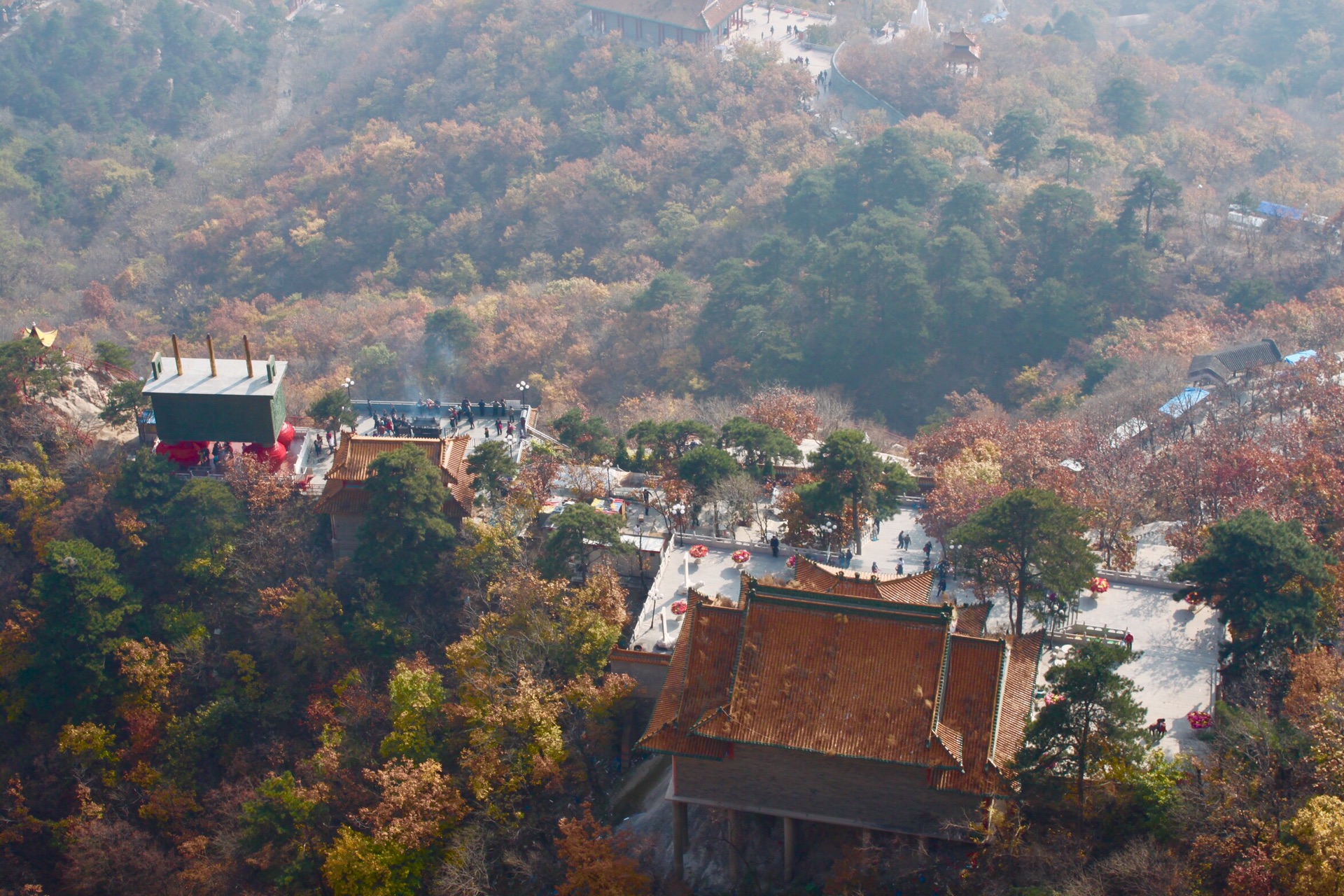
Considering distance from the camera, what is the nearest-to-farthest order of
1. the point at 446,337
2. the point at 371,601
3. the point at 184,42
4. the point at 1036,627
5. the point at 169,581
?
the point at 1036,627
the point at 371,601
the point at 169,581
the point at 446,337
the point at 184,42

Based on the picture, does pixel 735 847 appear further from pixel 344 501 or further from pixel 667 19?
pixel 667 19

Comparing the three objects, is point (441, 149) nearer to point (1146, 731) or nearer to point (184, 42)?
point (184, 42)

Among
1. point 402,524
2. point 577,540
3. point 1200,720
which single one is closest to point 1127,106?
point 577,540

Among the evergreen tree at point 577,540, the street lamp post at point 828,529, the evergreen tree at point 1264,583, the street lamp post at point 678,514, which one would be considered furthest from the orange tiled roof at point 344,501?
the evergreen tree at point 1264,583

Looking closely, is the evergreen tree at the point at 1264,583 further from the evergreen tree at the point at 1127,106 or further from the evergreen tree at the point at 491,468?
the evergreen tree at the point at 1127,106

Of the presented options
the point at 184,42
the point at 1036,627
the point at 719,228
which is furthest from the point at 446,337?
the point at 184,42

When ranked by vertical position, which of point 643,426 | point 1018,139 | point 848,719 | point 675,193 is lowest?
point 848,719
